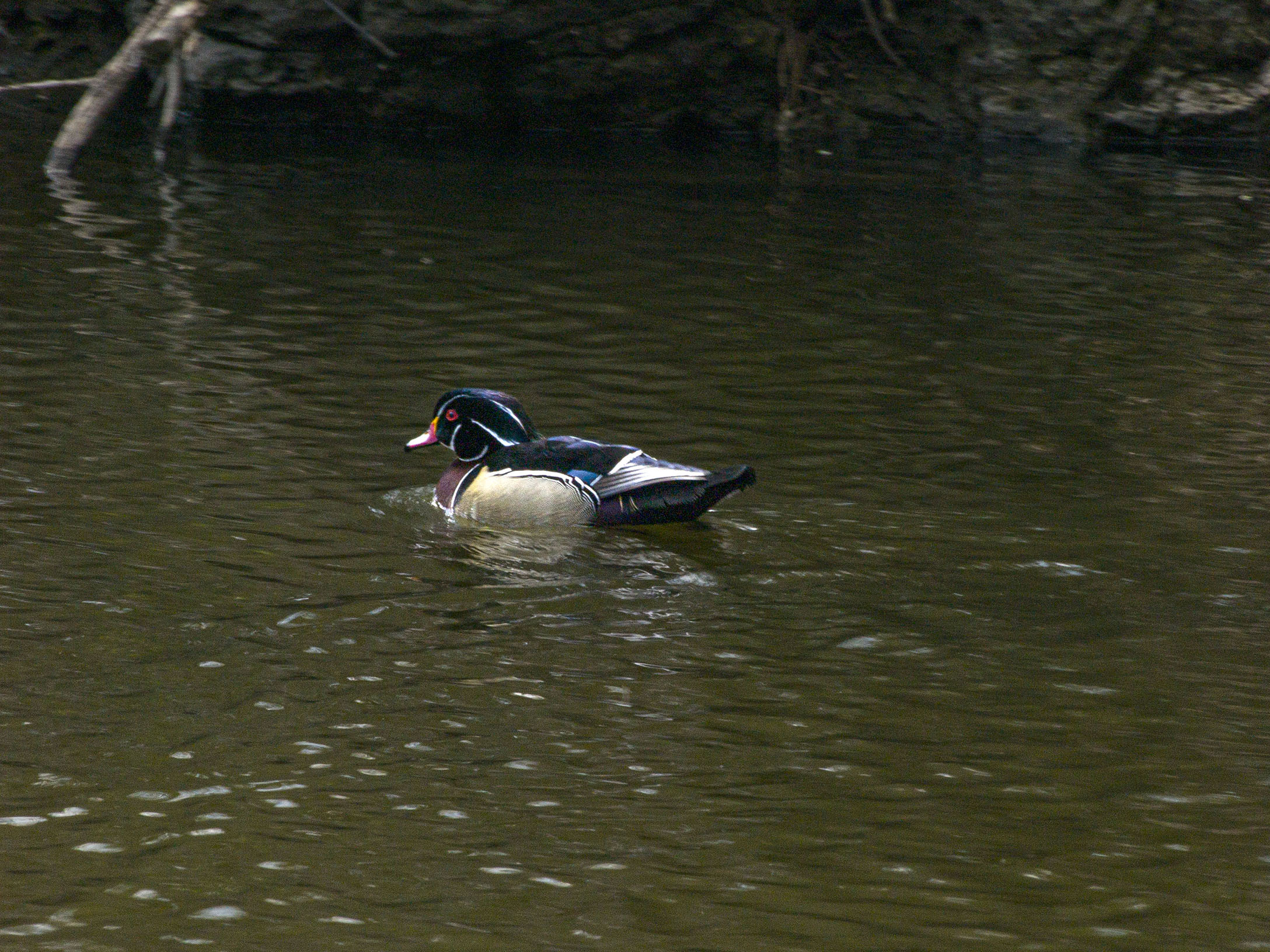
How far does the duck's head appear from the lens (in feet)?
30.8

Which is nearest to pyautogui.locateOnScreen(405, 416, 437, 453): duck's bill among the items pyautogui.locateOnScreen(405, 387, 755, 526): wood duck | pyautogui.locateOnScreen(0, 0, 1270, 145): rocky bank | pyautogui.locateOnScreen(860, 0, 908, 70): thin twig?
pyautogui.locateOnScreen(405, 387, 755, 526): wood duck

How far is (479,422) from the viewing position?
30.9ft

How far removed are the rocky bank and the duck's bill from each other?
1315 centimetres

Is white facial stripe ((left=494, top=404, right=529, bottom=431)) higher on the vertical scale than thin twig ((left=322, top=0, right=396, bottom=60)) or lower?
lower

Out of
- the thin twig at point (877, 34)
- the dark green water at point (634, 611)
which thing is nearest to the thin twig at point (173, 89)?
the dark green water at point (634, 611)

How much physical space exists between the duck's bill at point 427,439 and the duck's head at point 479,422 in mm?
11

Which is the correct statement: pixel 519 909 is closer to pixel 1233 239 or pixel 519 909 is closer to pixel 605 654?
pixel 605 654

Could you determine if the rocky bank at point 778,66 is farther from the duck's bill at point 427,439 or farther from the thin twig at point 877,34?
the duck's bill at point 427,439

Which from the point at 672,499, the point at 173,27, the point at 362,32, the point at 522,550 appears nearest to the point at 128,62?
the point at 173,27

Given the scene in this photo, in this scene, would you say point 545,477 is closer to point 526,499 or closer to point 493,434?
point 526,499

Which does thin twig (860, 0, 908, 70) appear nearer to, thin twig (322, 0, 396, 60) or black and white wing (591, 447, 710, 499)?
thin twig (322, 0, 396, 60)

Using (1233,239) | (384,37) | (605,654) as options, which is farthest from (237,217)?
(605,654)

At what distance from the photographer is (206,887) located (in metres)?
5.40

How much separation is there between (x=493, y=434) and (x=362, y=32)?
1207 cm
